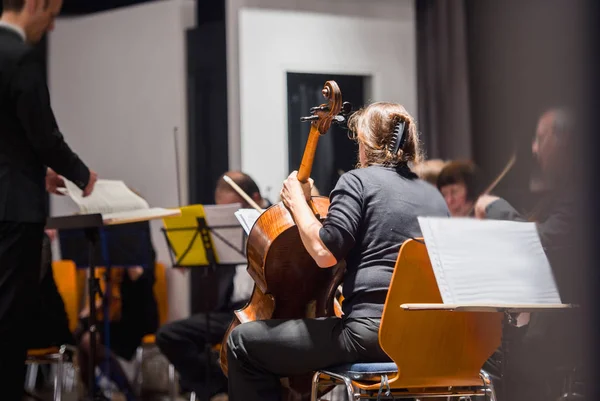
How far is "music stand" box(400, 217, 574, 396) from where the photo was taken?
1923 millimetres

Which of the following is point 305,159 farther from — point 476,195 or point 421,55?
point 421,55

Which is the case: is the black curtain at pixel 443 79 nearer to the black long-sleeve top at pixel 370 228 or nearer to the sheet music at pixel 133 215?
the sheet music at pixel 133 215

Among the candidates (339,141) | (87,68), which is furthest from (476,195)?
(87,68)

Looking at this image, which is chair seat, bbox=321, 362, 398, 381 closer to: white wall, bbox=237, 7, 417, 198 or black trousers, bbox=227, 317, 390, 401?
black trousers, bbox=227, 317, 390, 401

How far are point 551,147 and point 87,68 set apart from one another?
3157 mm

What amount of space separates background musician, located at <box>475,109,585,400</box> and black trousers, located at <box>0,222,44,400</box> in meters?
1.42

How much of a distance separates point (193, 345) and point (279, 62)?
1615 millimetres

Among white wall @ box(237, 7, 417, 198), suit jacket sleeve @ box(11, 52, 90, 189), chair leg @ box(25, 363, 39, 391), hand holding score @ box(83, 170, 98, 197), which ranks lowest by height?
chair leg @ box(25, 363, 39, 391)

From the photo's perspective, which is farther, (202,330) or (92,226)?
(202,330)

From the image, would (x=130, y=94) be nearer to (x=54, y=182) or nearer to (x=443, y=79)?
(x=443, y=79)

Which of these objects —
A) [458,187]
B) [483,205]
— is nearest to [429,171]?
[458,187]

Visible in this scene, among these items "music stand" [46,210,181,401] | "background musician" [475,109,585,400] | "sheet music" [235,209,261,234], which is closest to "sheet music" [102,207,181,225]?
"music stand" [46,210,181,401]

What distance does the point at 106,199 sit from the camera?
9.55 ft

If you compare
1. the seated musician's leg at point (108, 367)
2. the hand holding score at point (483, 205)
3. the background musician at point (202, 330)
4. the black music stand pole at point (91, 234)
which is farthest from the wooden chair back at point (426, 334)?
the seated musician's leg at point (108, 367)
